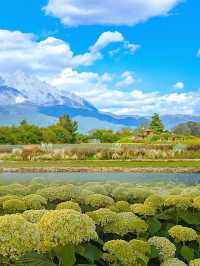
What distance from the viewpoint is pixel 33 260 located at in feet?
9.89

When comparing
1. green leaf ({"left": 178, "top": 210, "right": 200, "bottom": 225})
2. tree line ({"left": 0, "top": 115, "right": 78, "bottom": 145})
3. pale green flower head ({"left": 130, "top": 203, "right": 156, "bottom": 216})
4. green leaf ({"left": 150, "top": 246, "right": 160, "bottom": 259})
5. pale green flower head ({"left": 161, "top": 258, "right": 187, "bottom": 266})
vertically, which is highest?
tree line ({"left": 0, "top": 115, "right": 78, "bottom": 145})

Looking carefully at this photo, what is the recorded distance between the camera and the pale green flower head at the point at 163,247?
13.2ft

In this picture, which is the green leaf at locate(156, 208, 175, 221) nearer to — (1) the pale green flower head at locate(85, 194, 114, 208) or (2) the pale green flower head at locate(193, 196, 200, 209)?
(2) the pale green flower head at locate(193, 196, 200, 209)

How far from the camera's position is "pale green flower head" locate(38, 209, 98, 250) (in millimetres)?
3008

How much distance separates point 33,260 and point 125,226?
1303 millimetres

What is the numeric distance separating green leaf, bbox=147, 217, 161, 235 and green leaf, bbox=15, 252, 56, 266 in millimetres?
1574

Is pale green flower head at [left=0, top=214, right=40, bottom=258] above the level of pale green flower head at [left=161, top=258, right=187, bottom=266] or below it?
above

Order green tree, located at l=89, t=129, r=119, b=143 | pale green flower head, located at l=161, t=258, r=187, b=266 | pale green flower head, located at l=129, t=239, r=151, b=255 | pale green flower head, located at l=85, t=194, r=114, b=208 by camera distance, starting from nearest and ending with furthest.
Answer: pale green flower head, located at l=129, t=239, r=151, b=255 < pale green flower head, located at l=161, t=258, r=187, b=266 < pale green flower head, located at l=85, t=194, r=114, b=208 < green tree, located at l=89, t=129, r=119, b=143

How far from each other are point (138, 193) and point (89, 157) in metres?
27.6

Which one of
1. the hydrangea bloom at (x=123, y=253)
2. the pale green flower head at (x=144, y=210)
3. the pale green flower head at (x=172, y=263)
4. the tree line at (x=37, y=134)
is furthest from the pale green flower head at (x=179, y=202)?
the tree line at (x=37, y=134)

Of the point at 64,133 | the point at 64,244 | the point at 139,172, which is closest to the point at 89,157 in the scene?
the point at 139,172

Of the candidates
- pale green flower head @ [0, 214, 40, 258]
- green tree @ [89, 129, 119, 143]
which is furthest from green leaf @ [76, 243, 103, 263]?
green tree @ [89, 129, 119, 143]

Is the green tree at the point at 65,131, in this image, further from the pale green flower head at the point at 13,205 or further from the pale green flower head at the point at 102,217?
the pale green flower head at the point at 102,217

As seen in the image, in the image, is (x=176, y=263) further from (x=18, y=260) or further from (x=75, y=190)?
(x=75, y=190)
